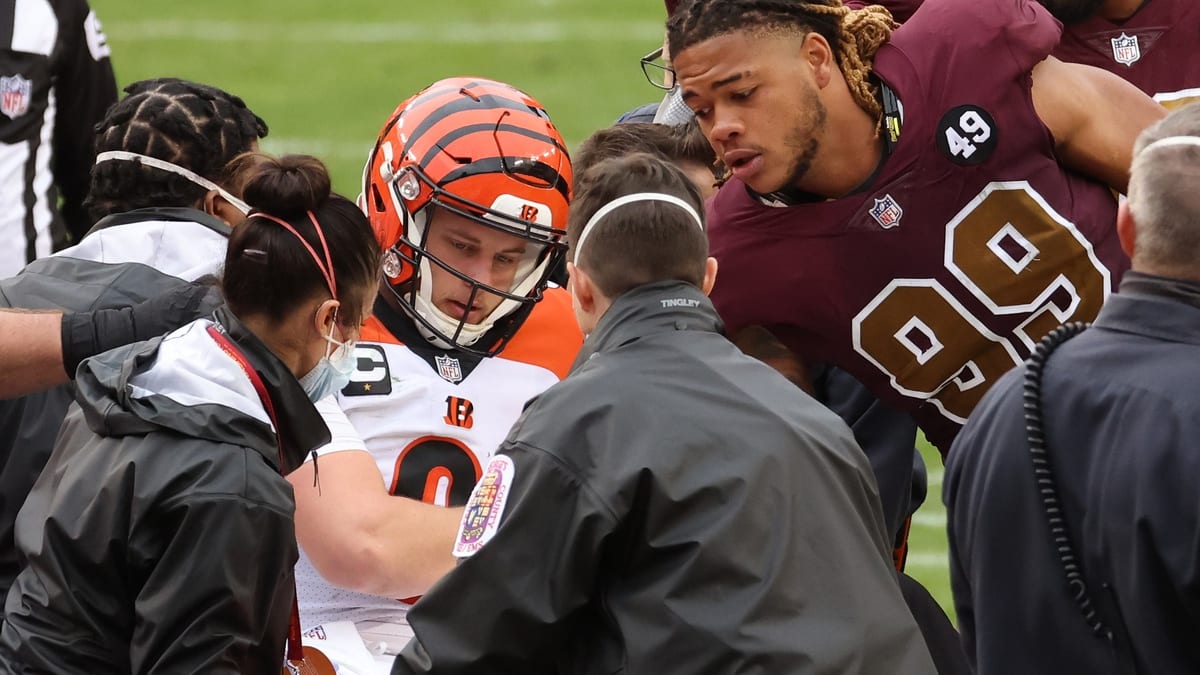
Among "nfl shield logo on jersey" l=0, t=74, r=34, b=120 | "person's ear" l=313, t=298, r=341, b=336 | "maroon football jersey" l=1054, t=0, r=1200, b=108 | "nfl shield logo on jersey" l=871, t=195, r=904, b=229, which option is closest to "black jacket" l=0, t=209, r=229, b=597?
"person's ear" l=313, t=298, r=341, b=336

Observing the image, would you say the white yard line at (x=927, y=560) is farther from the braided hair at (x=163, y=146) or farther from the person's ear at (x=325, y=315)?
the person's ear at (x=325, y=315)

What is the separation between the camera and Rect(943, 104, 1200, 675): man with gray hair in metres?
2.76

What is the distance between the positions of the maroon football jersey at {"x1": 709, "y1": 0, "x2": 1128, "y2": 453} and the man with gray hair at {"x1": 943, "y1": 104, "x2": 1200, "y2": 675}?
96 cm

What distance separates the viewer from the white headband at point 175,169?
415cm

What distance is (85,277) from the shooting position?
158 inches

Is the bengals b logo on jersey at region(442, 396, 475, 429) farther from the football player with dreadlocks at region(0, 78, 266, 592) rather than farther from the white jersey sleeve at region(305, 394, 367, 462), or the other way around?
the football player with dreadlocks at region(0, 78, 266, 592)

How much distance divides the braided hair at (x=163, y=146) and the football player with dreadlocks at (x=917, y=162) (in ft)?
3.57

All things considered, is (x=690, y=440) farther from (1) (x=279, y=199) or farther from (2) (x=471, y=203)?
(2) (x=471, y=203)

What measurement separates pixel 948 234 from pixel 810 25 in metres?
0.56

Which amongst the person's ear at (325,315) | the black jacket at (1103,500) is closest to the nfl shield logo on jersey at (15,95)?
the person's ear at (325,315)

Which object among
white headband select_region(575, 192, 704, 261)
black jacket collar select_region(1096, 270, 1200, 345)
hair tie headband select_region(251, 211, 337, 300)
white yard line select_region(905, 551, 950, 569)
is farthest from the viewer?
white yard line select_region(905, 551, 950, 569)

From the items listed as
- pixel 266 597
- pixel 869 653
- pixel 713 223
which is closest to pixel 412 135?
pixel 713 223

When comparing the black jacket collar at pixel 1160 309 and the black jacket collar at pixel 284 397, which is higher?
the black jacket collar at pixel 1160 309

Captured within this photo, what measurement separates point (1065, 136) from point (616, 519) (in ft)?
5.55
